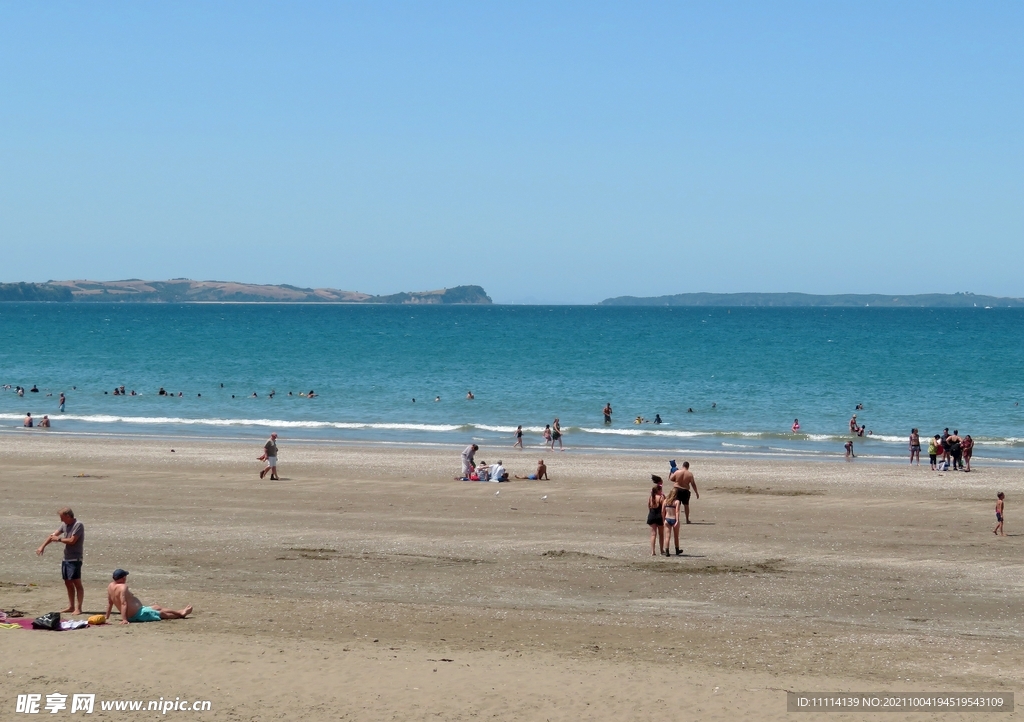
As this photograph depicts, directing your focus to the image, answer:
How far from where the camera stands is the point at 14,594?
13422 mm

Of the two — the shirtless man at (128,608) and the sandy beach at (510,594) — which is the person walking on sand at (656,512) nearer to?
the sandy beach at (510,594)

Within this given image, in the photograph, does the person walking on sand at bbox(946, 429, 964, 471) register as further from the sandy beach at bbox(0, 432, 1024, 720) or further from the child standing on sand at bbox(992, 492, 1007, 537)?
the child standing on sand at bbox(992, 492, 1007, 537)

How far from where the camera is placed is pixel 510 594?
1418 centimetres

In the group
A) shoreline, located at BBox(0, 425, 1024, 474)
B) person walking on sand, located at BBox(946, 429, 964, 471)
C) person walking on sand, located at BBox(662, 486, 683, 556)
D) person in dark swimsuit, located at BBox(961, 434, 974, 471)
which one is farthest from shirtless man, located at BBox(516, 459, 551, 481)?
person in dark swimsuit, located at BBox(961, 434, 974, 471)

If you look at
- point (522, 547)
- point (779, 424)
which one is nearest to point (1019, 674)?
point (522, 547)

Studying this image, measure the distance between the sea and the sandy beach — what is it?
13437 mm

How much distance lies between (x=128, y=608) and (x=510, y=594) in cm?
499

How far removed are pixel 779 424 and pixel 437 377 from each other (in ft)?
93.3

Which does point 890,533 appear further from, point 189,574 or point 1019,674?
point 189,574

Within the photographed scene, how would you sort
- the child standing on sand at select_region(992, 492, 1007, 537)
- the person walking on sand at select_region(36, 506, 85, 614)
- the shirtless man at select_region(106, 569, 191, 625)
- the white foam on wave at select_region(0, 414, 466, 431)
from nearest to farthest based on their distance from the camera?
the shirtless man at select_region(106, 569, 191, 625) < the person walking on sand at select_region(36, 506, 85, 614) < the child standing on sand at select_region(992, 492, 1007, 537) < the white foam on wave at select_region(0, 414, 466, 431)

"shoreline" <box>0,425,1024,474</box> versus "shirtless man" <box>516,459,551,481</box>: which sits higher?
"shirtless man" <box>516,459,551,481</box>

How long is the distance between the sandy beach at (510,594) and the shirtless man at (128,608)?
0.59 ft

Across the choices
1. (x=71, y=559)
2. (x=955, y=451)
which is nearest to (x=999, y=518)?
(x=955, y=451)

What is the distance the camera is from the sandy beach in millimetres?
9922
